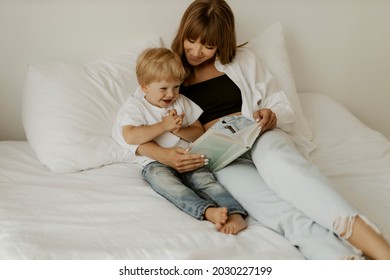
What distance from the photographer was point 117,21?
1651mm

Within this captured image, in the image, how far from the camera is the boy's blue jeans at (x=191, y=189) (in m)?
1.20

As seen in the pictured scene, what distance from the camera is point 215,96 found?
1484 mm

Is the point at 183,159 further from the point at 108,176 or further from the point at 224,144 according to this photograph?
the point at 108,176

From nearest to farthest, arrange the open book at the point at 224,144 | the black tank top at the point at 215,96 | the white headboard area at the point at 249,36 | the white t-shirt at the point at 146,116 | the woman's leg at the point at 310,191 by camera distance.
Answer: the woman's leg at the point at 310,191 < the open book at the point at 224,144 < the white t-shirt at the point at 146,116 < the black tank top at the point at 215,96 < the white headboard area at the point at 249,36

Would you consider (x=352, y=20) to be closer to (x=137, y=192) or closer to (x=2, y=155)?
(x=137, y=192)

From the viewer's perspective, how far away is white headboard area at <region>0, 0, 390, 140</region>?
1600 mm

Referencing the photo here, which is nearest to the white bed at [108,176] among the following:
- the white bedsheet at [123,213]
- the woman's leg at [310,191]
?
the white bedsheet at [123,213]

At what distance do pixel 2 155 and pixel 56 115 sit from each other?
21 centimetres

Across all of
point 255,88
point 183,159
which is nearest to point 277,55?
point 255,88

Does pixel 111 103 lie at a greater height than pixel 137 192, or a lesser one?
greater

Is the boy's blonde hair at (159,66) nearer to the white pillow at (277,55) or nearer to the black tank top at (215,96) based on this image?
the black tank top at (215,96)

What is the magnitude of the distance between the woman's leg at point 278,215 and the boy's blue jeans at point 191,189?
0.03 m

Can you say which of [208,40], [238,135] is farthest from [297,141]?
[208,40]
